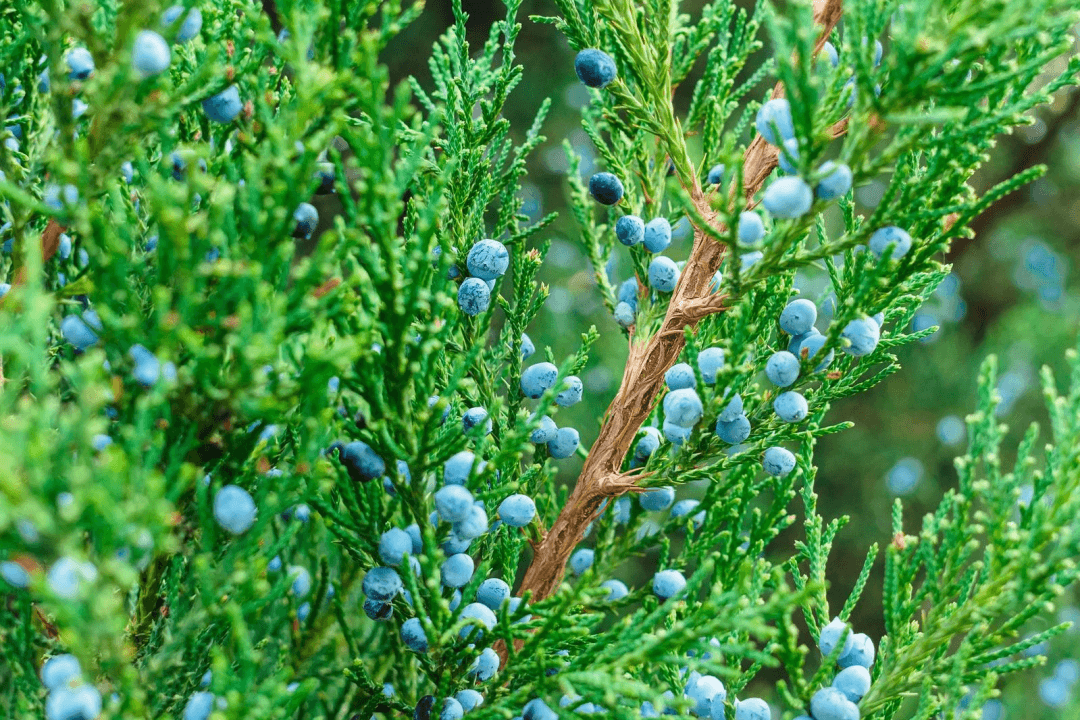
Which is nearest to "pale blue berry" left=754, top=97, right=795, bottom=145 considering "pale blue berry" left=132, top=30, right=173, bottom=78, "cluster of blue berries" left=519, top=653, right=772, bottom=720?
"pale blue berry" left=132, top=30, right=173, bottom=78

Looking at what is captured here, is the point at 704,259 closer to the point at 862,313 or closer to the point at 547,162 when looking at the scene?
the point at 862,313

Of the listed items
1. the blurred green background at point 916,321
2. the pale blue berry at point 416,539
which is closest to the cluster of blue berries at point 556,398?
the pale blue berry at point 416,539

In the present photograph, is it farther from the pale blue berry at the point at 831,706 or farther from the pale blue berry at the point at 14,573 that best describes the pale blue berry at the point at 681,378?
the pale blue berry at the point at 14,573

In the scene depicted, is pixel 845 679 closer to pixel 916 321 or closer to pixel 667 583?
pixel 667 583

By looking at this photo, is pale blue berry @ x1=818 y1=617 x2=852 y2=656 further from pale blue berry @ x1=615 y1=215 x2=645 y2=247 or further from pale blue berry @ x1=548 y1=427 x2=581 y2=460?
pale blue berry @ x1=615 y1=215 x2=645 y2=247

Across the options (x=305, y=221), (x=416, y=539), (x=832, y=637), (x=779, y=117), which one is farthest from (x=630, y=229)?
(x=832, y=637)
